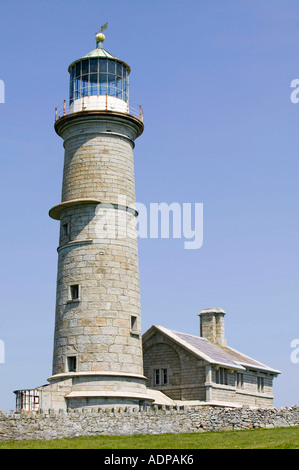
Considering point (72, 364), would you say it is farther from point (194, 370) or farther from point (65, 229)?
point (194, 370)

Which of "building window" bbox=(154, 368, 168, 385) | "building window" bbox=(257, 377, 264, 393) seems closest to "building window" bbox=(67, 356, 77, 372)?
"building window" bbox=(154, 368, 168, 385)

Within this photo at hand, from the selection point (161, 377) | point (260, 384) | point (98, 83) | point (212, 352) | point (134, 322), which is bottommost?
point (260, 384)

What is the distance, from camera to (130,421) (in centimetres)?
2997

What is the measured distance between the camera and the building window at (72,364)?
3306cm

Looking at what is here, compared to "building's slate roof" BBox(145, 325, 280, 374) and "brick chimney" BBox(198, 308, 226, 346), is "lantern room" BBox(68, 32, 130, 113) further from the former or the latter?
"brick chimney" BBox(198, 308, 226, 346)

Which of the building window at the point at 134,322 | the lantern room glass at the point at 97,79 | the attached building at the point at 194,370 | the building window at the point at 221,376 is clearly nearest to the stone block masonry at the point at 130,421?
the building window at the point at 134,322

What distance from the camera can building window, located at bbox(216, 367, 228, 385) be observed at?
1608 inches

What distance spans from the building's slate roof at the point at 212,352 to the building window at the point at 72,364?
892cm

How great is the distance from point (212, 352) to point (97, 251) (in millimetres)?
12204

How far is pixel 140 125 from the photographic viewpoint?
37.0 m

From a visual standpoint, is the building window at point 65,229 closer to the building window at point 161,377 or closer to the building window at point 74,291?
the building window at point 74,291

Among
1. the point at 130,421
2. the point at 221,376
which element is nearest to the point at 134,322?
the point at 130,421

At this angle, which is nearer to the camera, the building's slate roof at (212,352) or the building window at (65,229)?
the building window at (65,229)
